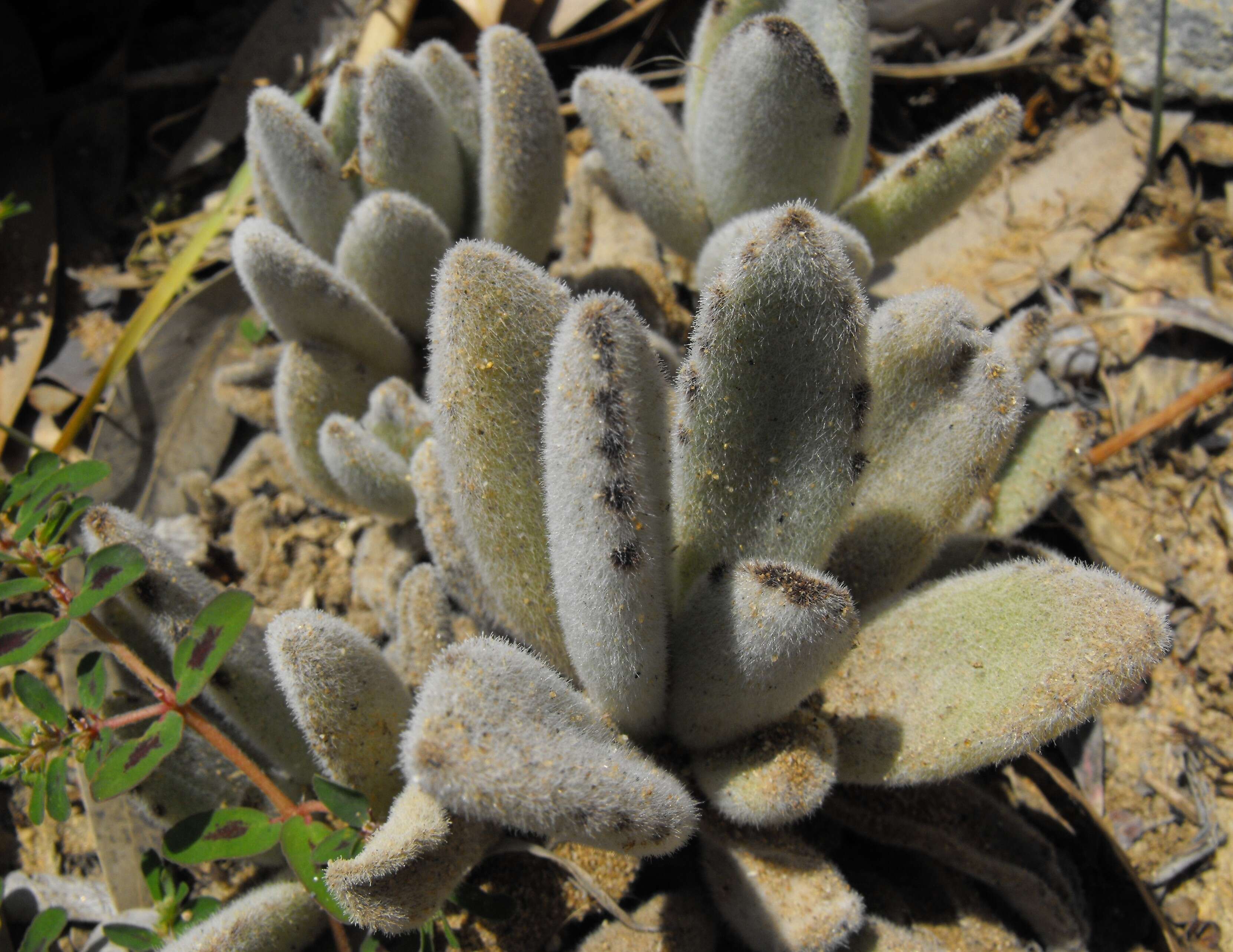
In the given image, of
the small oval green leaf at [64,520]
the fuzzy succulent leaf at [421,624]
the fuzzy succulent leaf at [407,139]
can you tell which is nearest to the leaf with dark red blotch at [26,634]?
the small oval green leaf at [64,520]

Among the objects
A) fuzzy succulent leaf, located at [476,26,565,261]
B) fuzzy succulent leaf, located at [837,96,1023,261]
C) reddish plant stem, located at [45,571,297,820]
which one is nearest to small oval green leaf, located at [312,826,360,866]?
reddish plant stem, located at [45,571,297,820]

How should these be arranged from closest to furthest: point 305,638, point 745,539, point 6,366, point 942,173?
point 305,638 < point 745,539 < point 942,173 < point 6,366

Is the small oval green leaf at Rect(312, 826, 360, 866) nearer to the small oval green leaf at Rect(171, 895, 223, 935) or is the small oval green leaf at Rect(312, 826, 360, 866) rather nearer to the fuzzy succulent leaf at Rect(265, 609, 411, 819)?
the fuzzy succulent leaf at Rect(265, 609, 411, 819)

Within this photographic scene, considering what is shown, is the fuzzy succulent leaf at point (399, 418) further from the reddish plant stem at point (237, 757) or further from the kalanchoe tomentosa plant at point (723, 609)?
the reddish plant stem at point (237, 757)

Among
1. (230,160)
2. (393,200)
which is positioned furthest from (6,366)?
(393,200)

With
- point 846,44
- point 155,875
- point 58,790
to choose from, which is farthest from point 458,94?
point 155,875

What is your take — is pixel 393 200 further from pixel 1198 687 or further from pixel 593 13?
pixel 1198 687
